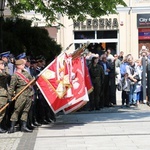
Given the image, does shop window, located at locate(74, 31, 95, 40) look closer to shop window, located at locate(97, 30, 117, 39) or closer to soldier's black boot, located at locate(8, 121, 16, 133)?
shop window, located at locate(97, 30, 117, 39)

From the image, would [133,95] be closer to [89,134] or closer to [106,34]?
[89,134]

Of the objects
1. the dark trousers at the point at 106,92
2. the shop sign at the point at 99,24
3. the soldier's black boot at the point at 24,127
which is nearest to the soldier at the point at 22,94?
the soldier's black boot at the point at 24,127

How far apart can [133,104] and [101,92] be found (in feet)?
4.06

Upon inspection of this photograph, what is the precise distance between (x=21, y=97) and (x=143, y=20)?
68.2ft

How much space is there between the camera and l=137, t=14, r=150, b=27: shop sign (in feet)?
98.9

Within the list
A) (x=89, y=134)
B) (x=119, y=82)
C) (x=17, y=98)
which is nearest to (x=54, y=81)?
(x=17, y=98)

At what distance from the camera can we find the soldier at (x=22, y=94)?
10.6 m

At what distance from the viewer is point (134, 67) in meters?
15.5

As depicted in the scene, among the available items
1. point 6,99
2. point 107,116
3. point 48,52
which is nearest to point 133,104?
point 107,116

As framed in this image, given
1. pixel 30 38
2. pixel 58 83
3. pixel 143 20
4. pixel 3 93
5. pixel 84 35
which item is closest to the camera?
pixel 3 93

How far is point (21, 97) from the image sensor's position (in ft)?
34.9

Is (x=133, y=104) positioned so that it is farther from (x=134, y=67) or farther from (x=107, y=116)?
(x=107, y=116)

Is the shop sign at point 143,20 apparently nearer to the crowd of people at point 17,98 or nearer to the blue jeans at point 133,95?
the blue jeans at point 133,95

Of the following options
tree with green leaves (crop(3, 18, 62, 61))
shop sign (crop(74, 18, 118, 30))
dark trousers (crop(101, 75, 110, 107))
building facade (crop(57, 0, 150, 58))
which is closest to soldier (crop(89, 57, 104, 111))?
dark trousers (crop(101, 75, 110, 107))
